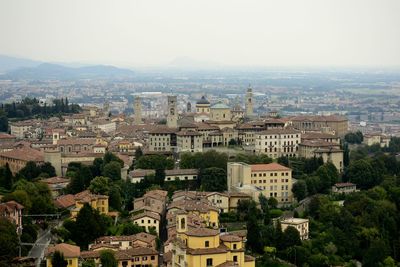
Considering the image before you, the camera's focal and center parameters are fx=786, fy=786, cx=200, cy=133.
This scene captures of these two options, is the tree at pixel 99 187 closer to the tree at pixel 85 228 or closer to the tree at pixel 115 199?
the tree at pixel 115 199

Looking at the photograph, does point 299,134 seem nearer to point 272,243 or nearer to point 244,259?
point 272,243

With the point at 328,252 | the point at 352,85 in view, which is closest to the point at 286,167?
the point at 328,252

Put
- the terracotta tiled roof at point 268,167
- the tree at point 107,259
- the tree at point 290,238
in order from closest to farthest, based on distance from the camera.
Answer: the tree at point 107,259
the tree at point 290,238
the terracotta tiled roof at point 268,167

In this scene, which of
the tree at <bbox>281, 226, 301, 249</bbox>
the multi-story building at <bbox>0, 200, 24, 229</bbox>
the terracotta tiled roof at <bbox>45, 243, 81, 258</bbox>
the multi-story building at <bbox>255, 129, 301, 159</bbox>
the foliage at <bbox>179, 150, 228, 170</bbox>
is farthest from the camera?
the multi-story building at <bbox>255, 129, 301, 159</bbox>

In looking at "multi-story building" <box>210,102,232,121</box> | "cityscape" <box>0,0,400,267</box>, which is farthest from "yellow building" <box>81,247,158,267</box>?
"multi-story building" <box>210,102,232,121</box>

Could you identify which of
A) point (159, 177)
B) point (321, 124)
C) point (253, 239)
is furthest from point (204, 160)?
point (321, 124)

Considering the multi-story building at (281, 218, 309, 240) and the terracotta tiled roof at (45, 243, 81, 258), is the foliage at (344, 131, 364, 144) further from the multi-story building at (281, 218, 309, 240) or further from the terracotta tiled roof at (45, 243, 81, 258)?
the terracotta tiled roof at (45, 243, 81, 258)

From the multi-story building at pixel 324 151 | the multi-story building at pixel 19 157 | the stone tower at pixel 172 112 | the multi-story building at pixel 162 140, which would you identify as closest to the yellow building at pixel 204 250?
the multi-story building at pixel 324 151

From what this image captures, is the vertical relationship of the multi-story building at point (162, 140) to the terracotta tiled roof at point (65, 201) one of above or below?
above

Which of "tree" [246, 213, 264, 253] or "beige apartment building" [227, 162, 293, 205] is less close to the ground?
"beige apartment building" [227, 162, 293, 205]
